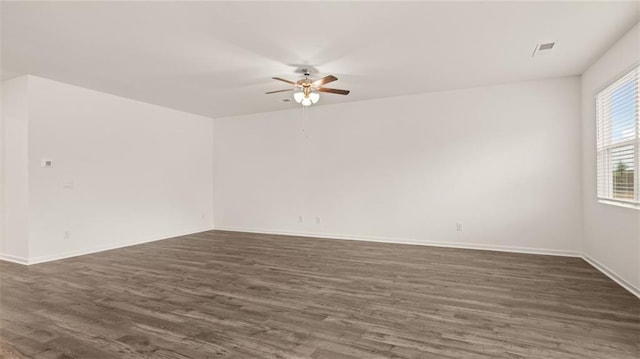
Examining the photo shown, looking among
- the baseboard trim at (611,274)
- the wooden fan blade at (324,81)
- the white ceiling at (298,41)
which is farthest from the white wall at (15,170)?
the baseboard trim at (611,274)

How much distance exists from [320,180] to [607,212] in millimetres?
4406

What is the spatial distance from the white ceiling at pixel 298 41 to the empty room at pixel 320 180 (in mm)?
32

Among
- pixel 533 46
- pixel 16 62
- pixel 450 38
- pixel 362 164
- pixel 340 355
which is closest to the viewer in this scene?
pixel 340 355

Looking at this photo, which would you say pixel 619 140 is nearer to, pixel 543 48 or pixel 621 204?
pixel 621 204

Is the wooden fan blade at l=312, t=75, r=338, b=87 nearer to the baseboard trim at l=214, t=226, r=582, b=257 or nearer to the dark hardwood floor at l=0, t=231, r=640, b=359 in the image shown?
the dark hardwood floor at l=0, t=231, r=640, b=359

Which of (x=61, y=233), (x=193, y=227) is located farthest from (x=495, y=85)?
A: (x=61, y=233)

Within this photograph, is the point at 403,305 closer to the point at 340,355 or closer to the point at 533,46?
the point at 340,355

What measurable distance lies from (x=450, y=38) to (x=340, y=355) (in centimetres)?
321

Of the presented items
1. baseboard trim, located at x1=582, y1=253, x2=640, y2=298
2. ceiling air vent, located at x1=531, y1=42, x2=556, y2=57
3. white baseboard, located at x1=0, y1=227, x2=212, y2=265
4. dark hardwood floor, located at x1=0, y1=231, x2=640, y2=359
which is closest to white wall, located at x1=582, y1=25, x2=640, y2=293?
baseboard trim, located at x1=582, y1=253, x2=640, y2=298

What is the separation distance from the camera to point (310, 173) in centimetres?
662

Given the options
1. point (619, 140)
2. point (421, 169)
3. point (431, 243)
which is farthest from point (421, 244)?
point (619, 140)

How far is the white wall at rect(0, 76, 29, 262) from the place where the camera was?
177 inches

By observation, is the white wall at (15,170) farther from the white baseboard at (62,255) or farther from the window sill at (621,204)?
the window sill at (621,204)

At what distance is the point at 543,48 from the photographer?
3.64 metres
